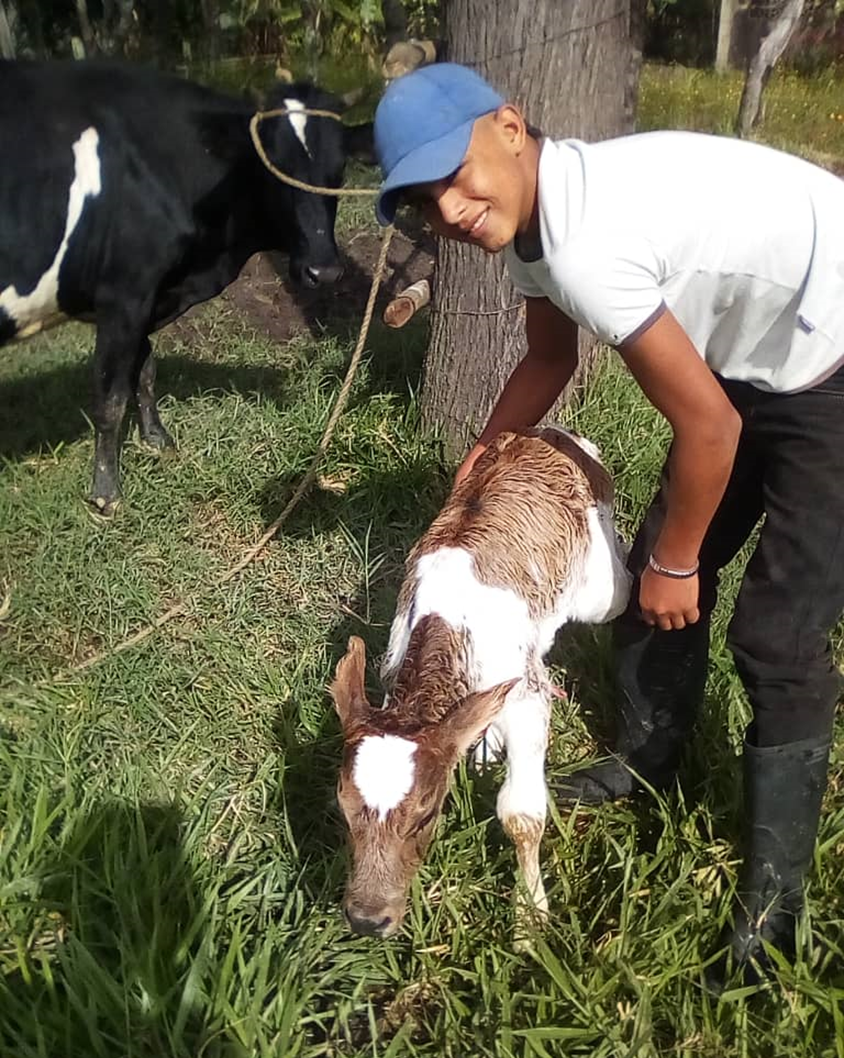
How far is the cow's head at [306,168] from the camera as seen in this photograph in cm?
454

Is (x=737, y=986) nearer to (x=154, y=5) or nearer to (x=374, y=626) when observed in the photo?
(x=374, y=626)

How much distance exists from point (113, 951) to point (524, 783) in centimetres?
108

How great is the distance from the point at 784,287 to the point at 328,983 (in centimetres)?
187

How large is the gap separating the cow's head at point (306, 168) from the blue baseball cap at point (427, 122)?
259cm

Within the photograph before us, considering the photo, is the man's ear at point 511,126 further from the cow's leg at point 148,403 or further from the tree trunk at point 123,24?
the tree trunk at point 123,24

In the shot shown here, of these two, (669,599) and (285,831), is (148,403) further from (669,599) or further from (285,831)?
(669,599)

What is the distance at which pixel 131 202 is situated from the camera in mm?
4363

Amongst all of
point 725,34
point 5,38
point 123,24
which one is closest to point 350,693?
point 725,34

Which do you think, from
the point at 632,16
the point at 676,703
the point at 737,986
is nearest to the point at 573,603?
the point at 676,703

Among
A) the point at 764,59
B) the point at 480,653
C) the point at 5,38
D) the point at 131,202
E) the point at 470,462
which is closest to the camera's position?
the point at 480,653

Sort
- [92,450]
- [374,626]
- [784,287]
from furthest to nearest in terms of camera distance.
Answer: [92,450], [374,626], [784,287]

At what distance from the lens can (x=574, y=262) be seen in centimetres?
189

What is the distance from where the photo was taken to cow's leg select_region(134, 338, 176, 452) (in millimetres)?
4910

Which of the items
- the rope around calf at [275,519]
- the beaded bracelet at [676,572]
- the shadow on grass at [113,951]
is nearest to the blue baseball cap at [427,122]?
the beaded bracelet at [676,572]
